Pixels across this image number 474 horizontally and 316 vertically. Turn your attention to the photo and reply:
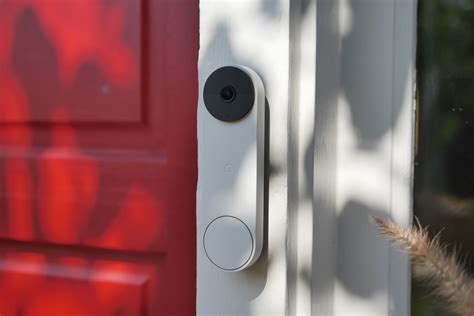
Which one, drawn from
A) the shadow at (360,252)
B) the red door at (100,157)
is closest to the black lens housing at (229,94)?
the red door at (100,157)

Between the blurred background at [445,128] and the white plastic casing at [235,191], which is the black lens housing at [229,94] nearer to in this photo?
the white plastic casing at [235,191]

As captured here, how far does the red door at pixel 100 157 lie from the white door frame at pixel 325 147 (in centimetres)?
14

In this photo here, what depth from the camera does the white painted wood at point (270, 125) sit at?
0.87 m

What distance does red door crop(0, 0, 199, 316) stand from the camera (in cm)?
105

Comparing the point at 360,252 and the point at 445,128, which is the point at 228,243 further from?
the point at 445,128

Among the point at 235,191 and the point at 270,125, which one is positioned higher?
the point at 270,125

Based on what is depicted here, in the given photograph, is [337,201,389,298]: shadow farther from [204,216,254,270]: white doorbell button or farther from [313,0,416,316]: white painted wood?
[204,216,254,270]: white doorbell button

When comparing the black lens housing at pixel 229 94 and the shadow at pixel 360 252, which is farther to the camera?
the shadow at pixel 360 252

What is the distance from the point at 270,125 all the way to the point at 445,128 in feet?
1.06

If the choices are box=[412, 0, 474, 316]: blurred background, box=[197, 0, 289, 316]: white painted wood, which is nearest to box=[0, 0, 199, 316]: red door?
box=[197, 0, 289, 316]: white painted wood

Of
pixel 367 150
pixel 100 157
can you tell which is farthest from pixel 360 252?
pixel 100 157

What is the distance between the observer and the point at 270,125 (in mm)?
876

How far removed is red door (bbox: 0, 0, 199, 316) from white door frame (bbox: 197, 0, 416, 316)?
0.14 metres

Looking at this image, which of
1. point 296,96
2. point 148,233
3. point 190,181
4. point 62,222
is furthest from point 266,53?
point 62,222
